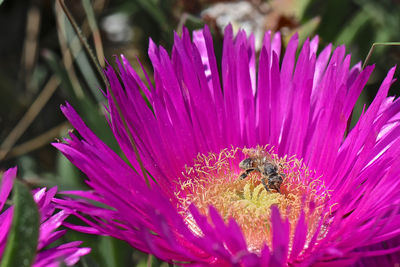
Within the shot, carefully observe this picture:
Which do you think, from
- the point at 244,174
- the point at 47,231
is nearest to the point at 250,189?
the point at 244,174

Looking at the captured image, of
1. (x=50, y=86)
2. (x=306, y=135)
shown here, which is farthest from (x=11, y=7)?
(x=306, y=135)

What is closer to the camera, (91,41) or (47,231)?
(47,231)

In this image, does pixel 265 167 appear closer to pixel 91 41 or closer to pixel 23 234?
pixel 23 234

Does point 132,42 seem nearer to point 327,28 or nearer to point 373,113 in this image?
point 327,28

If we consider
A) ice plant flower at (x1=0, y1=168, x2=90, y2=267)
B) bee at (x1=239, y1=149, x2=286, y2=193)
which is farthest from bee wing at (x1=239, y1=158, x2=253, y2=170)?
ice plant flower at (x1=0, y1=168, x2=90, y2=267)

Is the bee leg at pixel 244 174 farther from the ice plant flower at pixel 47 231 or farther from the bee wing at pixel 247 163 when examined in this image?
the ice plant flower at pixel 47 231

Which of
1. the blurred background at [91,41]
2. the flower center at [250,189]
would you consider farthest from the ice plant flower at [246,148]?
the blurred background at [91,41]

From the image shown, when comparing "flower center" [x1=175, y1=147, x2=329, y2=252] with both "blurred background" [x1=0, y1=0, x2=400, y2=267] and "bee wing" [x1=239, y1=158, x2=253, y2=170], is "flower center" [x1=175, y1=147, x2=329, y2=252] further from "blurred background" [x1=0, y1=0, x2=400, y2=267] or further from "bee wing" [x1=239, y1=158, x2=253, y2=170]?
"blurred background" [x1=0, y1=0, x2=400, y2=267]
